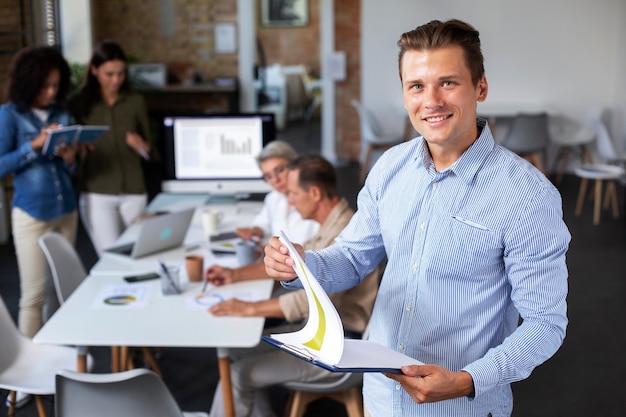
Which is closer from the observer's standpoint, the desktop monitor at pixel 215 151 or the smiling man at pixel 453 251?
the smiling man at pixel 453 251

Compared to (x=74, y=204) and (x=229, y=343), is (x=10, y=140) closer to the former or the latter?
(x=74, y=204)

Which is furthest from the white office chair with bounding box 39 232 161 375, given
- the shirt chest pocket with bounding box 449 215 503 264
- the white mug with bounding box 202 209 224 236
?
the shirt chest pocket with bounding box 449 215 503 264

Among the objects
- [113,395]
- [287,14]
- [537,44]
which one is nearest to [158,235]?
[113,395]

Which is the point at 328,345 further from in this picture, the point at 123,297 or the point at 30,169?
the point at 30,169

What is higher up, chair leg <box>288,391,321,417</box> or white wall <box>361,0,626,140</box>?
white wall <box>361,0,626,140</box>

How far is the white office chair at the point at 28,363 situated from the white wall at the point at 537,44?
682 cm

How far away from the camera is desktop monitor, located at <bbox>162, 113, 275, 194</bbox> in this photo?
4.60 meters

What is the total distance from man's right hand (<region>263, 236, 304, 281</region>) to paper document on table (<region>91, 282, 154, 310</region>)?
4.68 feet

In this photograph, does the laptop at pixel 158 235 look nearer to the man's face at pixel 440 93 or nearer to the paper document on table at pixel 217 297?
the paper document on table at pixel 217 297

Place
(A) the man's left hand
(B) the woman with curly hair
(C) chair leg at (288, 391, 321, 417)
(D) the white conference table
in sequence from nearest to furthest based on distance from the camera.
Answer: (A) the man's left hand → (D) the white conference table → (C) chair leg at (288, 391, 321, 417) → (B) the woman with curly hair

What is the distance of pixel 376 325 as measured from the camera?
1.88 m

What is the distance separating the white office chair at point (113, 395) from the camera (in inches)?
85.1

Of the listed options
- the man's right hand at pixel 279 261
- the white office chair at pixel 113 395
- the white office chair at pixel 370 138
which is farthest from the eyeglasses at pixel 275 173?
the white office chair at pixel 370 138

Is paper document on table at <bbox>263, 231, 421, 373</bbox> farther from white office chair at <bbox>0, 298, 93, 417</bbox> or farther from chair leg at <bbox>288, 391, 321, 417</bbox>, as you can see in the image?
white office chair at <bbox>0, 298, 93, 417</bbox>
